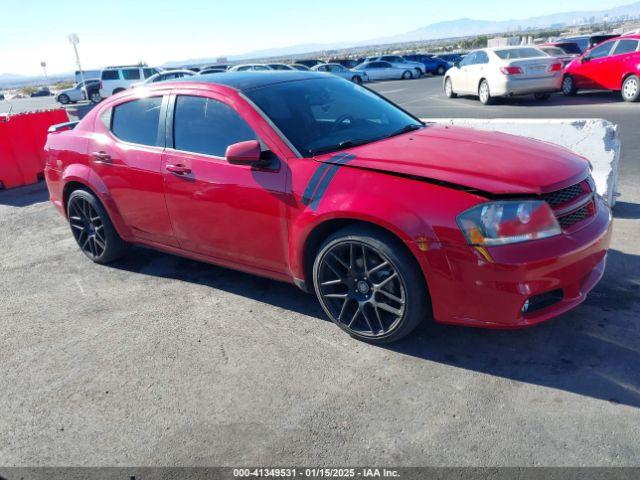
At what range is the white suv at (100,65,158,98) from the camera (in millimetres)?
29016

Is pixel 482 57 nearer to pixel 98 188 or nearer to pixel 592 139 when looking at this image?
pixel 592 139

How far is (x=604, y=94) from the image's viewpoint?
15.6 metres

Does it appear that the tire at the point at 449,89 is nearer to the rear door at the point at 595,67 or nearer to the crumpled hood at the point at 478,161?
the rear door at the point at 595,67

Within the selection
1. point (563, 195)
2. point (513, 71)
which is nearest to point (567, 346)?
point (563, 195)

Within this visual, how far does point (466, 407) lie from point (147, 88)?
362 centimetres

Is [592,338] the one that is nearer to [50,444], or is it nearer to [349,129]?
[349,129]

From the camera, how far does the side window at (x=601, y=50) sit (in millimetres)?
14141

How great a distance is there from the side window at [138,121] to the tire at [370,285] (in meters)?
1.91

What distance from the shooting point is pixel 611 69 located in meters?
13.8

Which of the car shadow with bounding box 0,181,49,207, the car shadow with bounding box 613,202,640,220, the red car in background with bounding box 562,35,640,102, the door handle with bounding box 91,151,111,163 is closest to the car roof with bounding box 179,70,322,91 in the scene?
the door handle with bounding box 91,151,111,163

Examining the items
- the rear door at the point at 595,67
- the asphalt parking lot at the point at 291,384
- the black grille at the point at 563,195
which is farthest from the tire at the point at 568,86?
the black grille at the point at 563,195

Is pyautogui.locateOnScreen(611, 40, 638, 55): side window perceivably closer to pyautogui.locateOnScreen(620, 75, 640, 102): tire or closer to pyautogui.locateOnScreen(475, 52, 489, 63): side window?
pyautogui.locateOnScreen(620, 75, 640, 102): tire

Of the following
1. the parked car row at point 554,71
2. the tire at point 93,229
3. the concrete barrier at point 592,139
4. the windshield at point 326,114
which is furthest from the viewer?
the parked car row at point 554,71

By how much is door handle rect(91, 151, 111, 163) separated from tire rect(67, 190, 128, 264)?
39 centimetres
